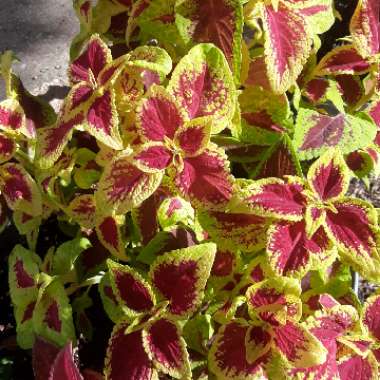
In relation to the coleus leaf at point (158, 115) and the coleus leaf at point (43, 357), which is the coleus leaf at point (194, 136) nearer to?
the coleus leaf at point (158, 115)

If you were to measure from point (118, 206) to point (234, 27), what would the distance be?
31 centimetres

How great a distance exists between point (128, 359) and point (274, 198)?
0.31 m

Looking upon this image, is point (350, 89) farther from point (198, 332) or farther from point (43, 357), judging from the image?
point (43, 357)

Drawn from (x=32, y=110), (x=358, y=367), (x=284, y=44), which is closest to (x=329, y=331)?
(x=358, y=367)

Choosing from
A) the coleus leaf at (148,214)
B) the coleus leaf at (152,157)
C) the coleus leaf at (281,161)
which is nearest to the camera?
the coleus leaf at (152,157)

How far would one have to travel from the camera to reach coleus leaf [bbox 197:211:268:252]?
36.0 inches

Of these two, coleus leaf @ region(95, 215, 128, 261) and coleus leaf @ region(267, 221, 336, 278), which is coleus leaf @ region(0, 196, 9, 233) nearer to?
coleus leaf @ region(95, 215, 128, 261)

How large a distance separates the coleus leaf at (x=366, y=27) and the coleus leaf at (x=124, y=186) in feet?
1.42

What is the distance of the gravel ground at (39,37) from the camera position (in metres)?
1.97

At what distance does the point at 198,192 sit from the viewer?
86cm

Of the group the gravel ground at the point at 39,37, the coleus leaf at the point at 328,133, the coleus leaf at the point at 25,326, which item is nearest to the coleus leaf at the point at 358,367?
the coleus leaf at the point at 328,133

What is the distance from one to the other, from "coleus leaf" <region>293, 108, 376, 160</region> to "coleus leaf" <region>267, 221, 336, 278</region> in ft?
0.59

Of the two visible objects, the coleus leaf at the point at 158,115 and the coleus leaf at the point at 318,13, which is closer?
the coleus leaf at the point at 158,115

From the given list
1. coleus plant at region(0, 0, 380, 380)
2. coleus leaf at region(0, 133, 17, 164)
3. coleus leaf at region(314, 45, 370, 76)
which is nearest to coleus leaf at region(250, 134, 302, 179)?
coleus plant at region(0, 0, 380, 380)
